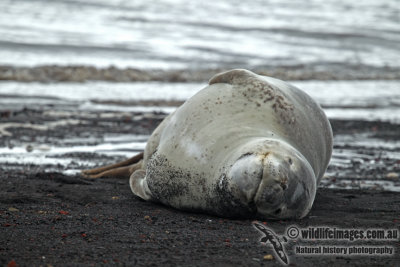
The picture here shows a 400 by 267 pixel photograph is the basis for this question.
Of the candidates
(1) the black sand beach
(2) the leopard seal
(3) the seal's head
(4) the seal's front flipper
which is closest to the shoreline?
(1) the black sand beach

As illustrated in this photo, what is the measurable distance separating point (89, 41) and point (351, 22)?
19.1m

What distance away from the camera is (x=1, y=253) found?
3879mm

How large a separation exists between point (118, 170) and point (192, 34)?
2460 centimetres

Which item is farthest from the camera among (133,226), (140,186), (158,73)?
(158,73)

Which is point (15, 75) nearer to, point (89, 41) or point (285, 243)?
point (89, 41)

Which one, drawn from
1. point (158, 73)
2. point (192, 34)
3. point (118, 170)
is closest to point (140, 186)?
point (118, 170)

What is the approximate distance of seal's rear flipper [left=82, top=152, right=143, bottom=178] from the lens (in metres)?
7.42

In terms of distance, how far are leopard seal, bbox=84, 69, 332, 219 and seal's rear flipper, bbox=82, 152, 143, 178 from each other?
986 millimetres

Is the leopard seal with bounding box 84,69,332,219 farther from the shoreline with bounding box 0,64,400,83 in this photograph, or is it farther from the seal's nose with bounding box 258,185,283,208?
the shoreline with bounding box 0,64,400,83

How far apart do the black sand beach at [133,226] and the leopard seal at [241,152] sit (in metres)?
0.14

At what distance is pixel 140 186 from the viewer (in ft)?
19.9

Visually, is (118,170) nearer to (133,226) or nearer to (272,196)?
(133,226)

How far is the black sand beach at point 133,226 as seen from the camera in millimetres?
3975

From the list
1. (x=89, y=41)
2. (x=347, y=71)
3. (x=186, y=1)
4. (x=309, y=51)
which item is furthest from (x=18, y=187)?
(x=186, y=1)
